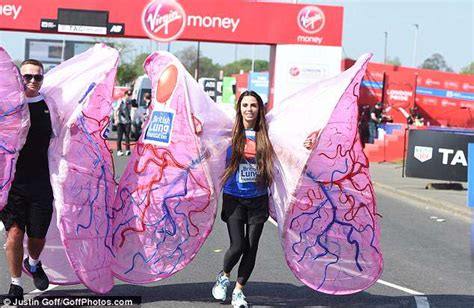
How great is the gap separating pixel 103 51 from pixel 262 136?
4.96 ft

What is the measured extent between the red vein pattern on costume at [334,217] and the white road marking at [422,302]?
601 mm

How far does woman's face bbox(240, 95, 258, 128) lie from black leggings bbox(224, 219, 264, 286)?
2.65 feet

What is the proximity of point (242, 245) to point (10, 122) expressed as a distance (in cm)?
204

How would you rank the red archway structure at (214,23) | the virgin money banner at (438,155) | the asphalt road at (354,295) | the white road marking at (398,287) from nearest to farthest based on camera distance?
the asphalt road at (354,295) < the white road marking at (398,287) < the virgin money banner at (438,155) < the red archway structure at (214,23)

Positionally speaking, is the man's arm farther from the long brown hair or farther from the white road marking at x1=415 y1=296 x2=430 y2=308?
the long brown hair

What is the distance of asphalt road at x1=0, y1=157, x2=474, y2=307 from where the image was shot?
22.0 feet

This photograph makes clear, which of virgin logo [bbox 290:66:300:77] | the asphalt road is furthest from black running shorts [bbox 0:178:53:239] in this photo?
virgin logo [bbox 290:66:300:77]

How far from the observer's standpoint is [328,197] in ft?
21.1

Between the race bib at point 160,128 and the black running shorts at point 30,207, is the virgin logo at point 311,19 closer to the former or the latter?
the race bib at point 160,128

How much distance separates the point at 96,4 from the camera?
84.1 ft

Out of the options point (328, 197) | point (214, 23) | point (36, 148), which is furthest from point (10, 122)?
point (214, 23)

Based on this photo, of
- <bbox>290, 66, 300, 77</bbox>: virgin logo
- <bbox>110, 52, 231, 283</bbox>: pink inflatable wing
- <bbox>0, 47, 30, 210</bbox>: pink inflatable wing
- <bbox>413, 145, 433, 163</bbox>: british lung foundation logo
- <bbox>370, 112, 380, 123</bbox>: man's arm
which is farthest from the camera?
<bbox>370, 112, 380, 123</bbox>: man's arm

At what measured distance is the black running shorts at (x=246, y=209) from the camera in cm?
622

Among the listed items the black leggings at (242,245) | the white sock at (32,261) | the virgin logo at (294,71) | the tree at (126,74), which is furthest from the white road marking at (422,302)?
the tree at (126,74)
